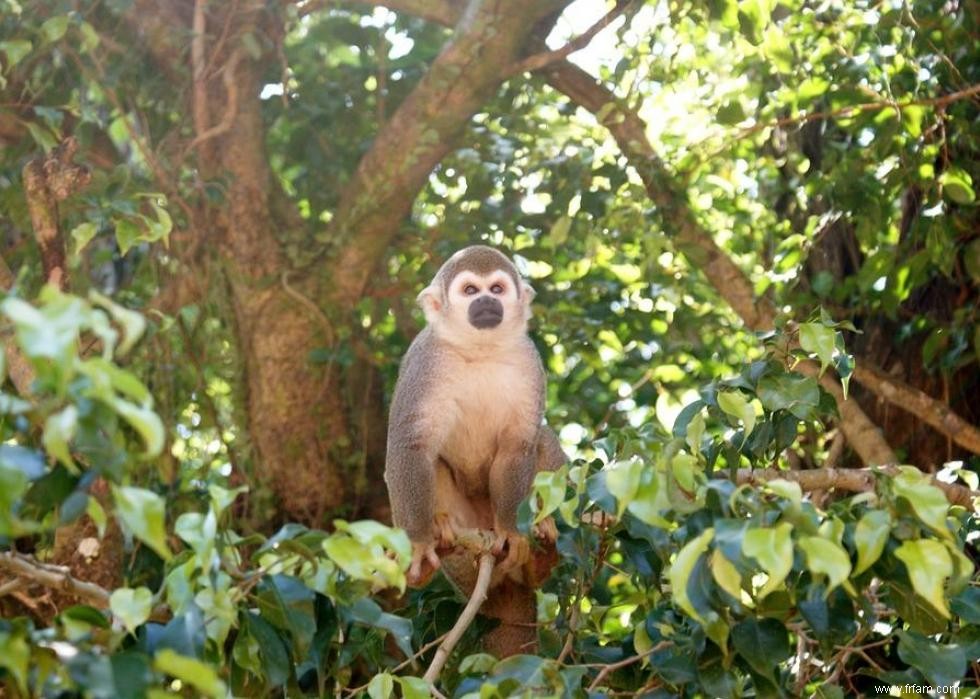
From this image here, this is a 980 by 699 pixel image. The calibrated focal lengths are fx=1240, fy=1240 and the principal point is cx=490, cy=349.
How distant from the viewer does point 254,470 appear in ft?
24.6

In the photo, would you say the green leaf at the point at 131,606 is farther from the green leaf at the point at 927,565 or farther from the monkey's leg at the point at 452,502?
the monkey's leg at the point at 452,502

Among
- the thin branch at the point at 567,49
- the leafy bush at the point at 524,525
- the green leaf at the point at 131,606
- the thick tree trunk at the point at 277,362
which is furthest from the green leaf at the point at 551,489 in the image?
the thin branch at the point at 567,49

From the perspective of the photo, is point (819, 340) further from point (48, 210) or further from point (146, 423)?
point (48, 210)

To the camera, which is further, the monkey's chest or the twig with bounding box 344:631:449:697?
the monkey's chest

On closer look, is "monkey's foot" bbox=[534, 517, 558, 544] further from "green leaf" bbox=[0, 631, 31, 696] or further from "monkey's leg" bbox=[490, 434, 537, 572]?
"green leaf" bbox=[0, 631, 31, 696]

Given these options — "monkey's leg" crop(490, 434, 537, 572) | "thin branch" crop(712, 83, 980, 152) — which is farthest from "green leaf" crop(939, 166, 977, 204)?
"monkey's leg" crop(490, 434, 537, 572)

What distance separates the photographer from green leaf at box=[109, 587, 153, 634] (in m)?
2.72

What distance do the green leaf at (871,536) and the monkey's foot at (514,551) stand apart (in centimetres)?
291

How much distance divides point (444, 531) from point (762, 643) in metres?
2.77

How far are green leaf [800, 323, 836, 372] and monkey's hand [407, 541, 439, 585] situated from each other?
7.90ft

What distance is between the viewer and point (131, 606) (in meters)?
2.76

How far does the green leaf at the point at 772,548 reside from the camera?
2619 millimetres

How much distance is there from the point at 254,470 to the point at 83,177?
7.17ft

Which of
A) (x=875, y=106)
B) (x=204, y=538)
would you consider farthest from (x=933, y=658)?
(x=875, y=106)
